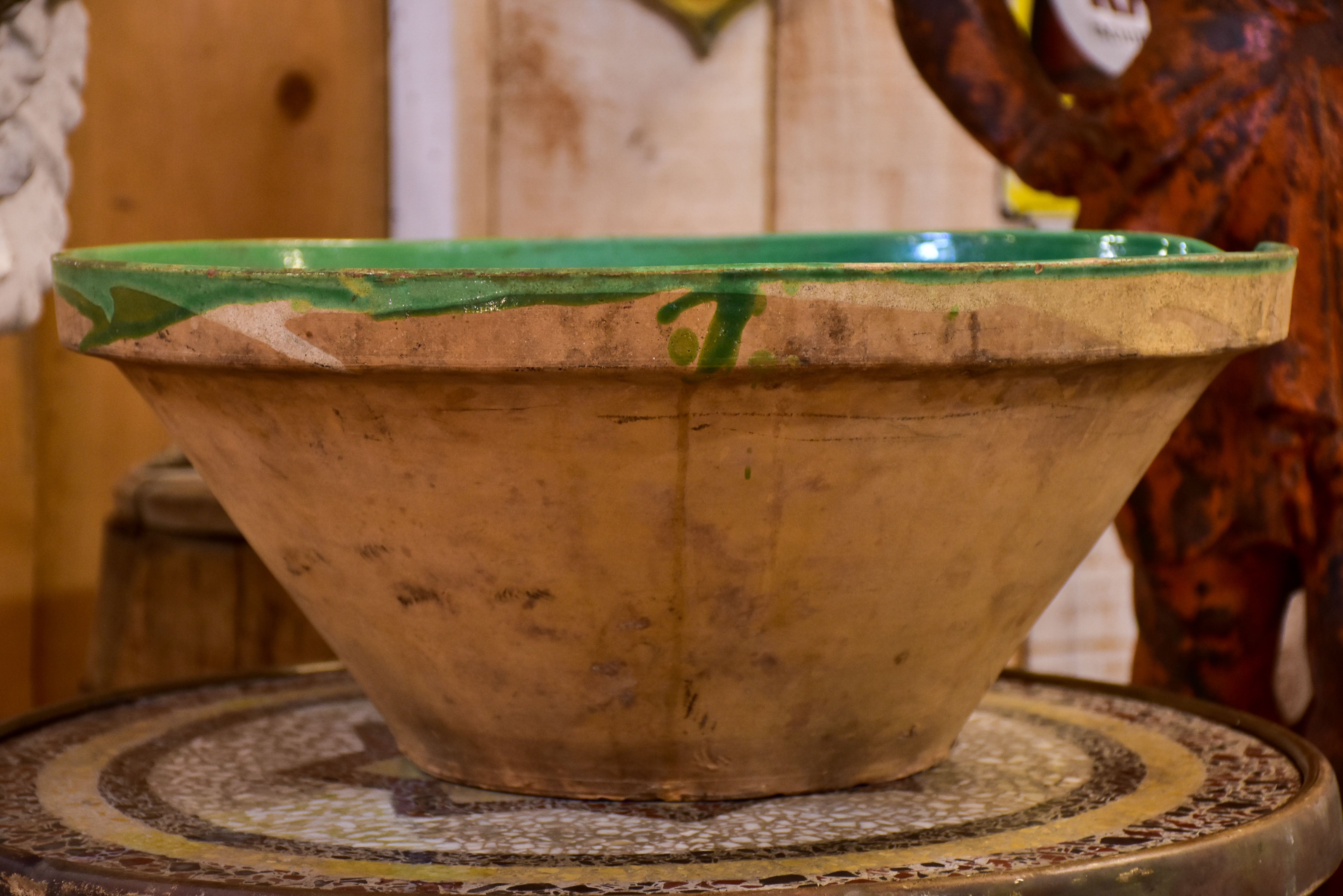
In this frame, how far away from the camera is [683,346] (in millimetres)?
619

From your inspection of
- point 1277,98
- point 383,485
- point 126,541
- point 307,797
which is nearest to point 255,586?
point 126,541

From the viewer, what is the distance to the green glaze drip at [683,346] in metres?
0.62

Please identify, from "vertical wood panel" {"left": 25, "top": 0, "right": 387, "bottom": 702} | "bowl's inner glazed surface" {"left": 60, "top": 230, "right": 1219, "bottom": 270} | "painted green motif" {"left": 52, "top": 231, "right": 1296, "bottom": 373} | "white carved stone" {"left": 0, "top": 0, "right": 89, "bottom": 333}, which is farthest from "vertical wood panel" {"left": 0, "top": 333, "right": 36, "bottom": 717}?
"painted green motif" {"left": 52, "top": 231, "right": 1296, "bottom": 373}

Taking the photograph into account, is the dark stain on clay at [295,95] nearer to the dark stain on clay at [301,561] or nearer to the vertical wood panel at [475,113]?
the vertical wood panel at [475,113]

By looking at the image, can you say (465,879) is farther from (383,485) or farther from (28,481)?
(28,481)

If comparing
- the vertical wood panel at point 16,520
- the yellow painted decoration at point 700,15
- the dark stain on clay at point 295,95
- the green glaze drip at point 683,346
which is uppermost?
the yellow painted decoration at point 700,15

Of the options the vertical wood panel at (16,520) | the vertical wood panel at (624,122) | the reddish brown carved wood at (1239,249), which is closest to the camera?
the reddish brown carved wood at (1239,249)

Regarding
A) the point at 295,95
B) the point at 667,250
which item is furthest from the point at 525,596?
the point at 295,95

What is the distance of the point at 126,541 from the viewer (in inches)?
59.5

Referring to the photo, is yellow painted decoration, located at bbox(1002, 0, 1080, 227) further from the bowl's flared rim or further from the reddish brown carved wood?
the bowl's flared rim

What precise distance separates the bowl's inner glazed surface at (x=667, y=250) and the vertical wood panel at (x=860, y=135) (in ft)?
2.86

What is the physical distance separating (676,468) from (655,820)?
0.20 meters

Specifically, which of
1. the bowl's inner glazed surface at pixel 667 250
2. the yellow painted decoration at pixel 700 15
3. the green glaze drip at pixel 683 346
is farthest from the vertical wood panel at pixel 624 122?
the green glaze drip at pixel 683 346

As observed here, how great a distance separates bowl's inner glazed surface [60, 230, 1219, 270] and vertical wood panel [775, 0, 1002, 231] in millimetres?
871
